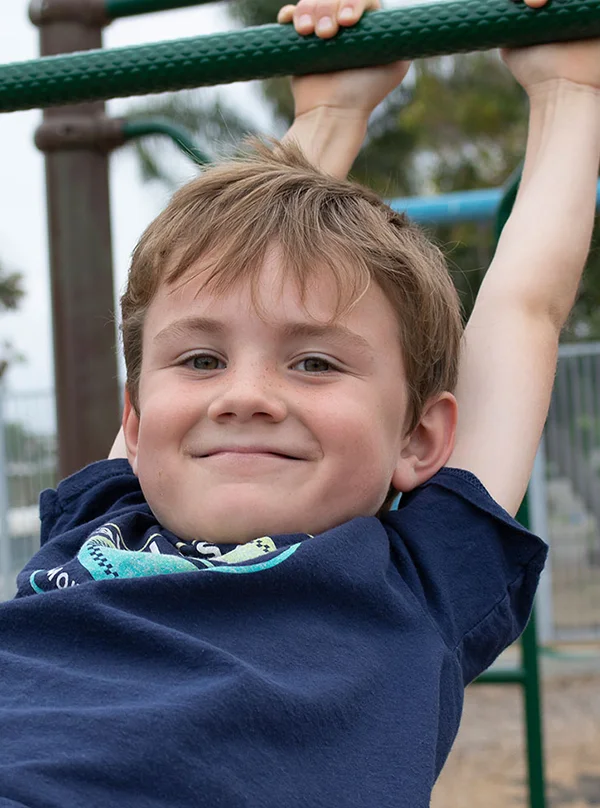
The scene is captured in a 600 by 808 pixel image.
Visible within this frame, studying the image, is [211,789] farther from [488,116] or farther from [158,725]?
[488,116]

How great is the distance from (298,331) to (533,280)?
346 millimetres

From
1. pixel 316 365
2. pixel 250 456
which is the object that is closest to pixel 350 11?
pixel 316 365

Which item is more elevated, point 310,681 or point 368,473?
point 368,473

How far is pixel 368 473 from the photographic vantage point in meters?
1.05

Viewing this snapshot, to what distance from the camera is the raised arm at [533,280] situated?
117cm

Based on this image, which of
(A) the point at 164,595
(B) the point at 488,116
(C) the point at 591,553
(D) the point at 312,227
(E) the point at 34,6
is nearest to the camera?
(A) the point at 164,595

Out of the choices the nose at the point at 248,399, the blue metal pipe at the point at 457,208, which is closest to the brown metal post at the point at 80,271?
the nose at the point at 248,399

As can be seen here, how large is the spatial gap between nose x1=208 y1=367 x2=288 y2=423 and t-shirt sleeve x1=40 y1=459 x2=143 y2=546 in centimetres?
26

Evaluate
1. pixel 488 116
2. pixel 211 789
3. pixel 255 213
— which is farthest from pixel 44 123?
pixel 488 116

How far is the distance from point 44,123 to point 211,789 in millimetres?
1266

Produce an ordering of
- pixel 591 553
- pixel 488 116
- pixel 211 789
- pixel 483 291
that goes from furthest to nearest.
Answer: pixel 488 116
pixel 591 553
pixel 483 291
pixel 211 789

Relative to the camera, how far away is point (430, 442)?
3.82 feet

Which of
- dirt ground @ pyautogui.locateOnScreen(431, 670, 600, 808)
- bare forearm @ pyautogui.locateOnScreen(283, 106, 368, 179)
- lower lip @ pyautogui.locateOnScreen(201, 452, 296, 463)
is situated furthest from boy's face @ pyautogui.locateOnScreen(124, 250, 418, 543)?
dirt ground @ pyautogui.locateOnScreen(431, 670, 600, 808)

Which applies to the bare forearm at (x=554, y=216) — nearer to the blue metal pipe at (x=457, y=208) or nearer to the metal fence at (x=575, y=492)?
the blue metal pipe at (x=457, y=208)
